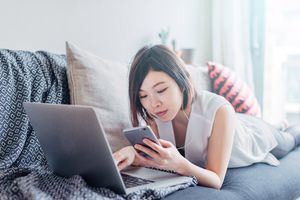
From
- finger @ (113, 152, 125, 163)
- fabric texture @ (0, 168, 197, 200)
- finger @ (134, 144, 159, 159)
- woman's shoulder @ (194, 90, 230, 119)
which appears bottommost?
finger @ (113, 152, 125, 163)

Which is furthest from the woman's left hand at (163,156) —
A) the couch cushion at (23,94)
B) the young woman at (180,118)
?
the couch cushion at (23,94)

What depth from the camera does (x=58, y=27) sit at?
1.65 metres

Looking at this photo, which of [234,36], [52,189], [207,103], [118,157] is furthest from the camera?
[234,36]

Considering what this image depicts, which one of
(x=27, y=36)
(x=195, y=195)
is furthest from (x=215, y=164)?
(x=27, y=36)

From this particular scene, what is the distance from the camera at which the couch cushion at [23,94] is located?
1146 mm

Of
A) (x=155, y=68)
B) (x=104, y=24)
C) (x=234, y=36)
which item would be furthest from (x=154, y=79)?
(x=234, y=36)

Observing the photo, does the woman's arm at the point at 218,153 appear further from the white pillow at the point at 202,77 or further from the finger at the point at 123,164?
the white pillow at the point at 202,77

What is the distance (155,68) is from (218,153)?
1.11 feet

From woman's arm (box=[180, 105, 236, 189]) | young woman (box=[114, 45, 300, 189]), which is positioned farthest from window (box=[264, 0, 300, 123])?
woman's arm (box=[180, 105, 236, 189])

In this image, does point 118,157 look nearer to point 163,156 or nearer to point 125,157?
point 125,157

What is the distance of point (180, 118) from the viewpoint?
1304mm

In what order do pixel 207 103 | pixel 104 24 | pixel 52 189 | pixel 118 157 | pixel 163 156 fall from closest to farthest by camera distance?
pixel 52 189, pixel 163 156, pixel 118 157, pixel 207 103, pixel 104 24

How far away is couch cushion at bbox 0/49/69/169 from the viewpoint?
1.15m

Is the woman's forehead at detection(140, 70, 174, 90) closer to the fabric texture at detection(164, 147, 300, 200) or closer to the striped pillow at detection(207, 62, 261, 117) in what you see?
the fabric texture at detection(164, 147, 300, 200)
